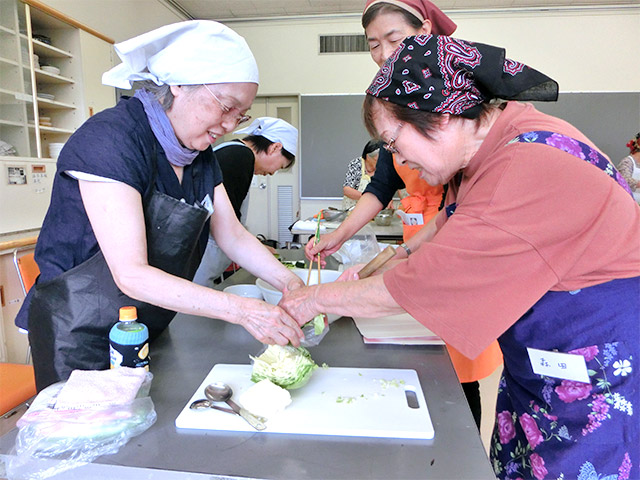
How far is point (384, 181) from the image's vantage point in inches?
86.0

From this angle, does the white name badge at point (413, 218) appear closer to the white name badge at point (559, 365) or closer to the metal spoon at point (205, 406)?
the white name badge at point (559, 365)

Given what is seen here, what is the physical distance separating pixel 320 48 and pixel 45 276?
20.2 feet

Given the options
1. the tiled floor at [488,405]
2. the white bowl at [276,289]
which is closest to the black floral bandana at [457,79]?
the white bowl at [276,289]

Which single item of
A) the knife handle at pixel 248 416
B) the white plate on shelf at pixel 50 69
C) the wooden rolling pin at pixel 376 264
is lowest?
the knife handle at pixel 248 416

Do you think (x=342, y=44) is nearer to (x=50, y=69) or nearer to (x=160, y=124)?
(x=50, y=69)

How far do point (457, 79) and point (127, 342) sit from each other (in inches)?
36.8

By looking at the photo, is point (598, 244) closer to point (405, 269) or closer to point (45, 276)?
point (405, 269)

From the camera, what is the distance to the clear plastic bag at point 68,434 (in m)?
0.76

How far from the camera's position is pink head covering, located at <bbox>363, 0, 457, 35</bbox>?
1672 mm

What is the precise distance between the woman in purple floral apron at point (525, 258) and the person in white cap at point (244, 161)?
145cm

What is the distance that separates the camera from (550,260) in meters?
0.78

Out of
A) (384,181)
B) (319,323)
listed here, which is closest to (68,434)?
(319,323)

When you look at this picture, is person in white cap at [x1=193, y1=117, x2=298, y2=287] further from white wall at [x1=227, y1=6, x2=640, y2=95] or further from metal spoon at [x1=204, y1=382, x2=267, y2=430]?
white wall at [x1=227, y1=6, x2=640, y2=95]

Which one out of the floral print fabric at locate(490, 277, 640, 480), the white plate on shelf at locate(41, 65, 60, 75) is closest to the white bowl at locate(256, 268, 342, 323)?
the floral print fabric at locate(490, 277, 640, 480)
